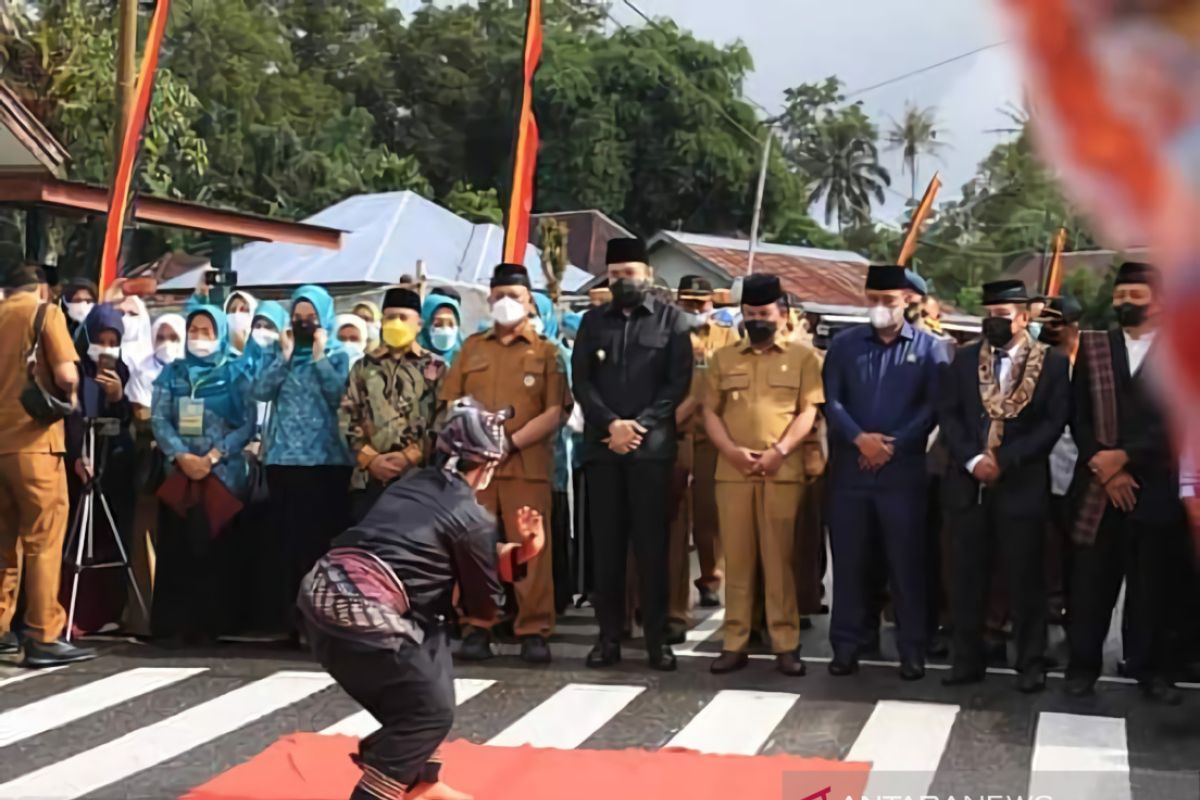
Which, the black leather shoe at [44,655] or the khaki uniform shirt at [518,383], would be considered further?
the khaki uniform shirt at [518,383]

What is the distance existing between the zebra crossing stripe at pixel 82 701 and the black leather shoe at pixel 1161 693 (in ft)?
14.6

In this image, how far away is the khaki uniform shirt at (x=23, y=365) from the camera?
646cm

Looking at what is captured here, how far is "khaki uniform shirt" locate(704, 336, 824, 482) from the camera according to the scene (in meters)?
6.34

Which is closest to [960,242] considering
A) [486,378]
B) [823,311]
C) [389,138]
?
[486,378]

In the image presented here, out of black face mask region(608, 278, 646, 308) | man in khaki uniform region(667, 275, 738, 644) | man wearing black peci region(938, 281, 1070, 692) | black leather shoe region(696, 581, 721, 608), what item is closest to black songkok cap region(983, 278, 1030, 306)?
man wearing black peci region(938, 281, 1070, 692)

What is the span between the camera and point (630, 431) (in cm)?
628

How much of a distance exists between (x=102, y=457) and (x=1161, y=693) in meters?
5.48

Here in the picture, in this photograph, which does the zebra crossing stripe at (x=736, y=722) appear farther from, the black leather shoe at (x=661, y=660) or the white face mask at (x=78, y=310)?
the white face mask at (x=78, y=310)

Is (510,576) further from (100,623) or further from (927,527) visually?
(100,623)

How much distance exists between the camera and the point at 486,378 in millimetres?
6699

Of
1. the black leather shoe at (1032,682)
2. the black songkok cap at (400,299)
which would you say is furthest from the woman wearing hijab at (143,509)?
the black leather shoe at (1032,682)

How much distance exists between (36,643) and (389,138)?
41.2 m

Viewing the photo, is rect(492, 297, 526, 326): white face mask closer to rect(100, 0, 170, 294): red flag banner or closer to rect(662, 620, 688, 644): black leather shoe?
rect(662, 620, 688, 644): black leather shoe

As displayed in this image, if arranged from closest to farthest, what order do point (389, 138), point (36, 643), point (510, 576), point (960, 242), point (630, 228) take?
point (510, 576) → point (36, 643) → point (960, 242) → point (630, 228) → point (389, 138)
